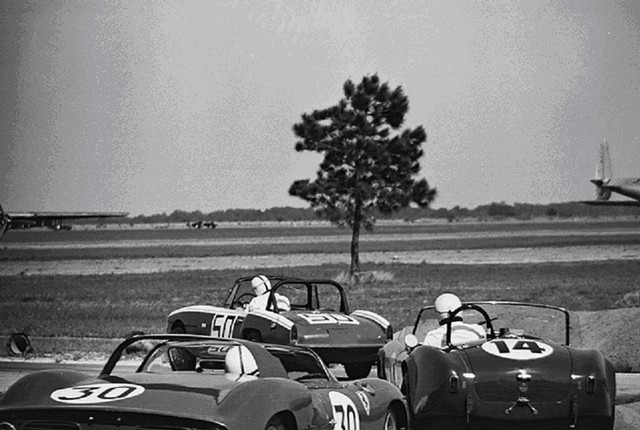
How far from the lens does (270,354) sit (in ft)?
25.3

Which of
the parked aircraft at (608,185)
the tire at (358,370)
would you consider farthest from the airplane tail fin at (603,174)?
the tire at (358,370)

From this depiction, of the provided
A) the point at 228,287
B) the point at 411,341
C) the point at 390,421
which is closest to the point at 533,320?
the point at 411,341

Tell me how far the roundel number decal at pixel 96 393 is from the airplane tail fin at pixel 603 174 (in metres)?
Answer: 78.0

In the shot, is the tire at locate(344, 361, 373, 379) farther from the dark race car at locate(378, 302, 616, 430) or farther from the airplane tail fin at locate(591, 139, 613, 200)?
the airplane tail fin at locate(591, 139, 613, 200)

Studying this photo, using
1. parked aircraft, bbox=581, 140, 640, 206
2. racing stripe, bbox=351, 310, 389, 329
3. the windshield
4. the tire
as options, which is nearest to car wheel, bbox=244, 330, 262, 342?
the tire

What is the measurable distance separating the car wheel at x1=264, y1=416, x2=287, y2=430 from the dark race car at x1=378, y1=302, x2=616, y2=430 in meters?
2.16

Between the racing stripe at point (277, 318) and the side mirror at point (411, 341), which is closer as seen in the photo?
the side mirror at point (411, 341)

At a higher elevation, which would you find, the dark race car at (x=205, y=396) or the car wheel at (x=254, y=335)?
the dark race car at (x=205, y=396)

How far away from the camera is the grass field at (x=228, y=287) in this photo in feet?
94.9

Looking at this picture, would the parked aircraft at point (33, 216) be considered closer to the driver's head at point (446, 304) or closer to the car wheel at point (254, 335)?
the car wheel at point (254, 335)

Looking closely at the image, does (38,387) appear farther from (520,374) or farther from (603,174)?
(603,174)

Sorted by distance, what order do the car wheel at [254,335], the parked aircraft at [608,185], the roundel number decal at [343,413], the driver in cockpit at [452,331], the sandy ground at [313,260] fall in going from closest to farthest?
the roundel number decal at [343,413] < the driver in cockpit at [452,331] < the car wheel at [254,335] < the sandy ground at [313,260] < the parked aircraft at [608,185]

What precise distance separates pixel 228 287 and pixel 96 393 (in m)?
38.5

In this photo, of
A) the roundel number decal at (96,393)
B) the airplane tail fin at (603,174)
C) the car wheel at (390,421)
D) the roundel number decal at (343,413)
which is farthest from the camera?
the airplane tail fin at (603,174)
